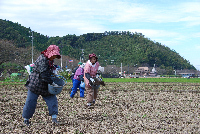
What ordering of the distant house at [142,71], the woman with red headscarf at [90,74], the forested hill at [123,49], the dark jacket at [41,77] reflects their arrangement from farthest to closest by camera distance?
the forested hill at [123,49] → the distant house at [142,71] → the woman with red headscarf at [90,74] → the dark jacket at [41,77]

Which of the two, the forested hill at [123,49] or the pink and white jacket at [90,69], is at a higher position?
the forested hill at [123,49]

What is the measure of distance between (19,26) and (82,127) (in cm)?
9618

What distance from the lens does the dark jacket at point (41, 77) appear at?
700 cm

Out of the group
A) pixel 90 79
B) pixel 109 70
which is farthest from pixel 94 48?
pixel 90 79

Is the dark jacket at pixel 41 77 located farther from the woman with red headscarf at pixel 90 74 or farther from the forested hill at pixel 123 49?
the forested hill at pixel 123 49

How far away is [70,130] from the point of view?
264 inches

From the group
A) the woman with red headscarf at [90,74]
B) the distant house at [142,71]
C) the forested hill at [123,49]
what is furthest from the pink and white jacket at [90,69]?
the distant house at [142,71]

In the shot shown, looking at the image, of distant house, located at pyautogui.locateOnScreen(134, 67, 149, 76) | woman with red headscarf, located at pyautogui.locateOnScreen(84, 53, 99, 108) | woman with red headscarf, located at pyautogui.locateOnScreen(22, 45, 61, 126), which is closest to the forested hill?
distant house, located at pyautogui.locateOnScreen(134, 67, 149, 76)

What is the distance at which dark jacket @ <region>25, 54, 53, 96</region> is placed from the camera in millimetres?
7004

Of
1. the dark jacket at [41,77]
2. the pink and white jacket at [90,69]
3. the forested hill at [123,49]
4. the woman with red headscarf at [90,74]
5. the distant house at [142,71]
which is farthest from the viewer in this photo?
A: the forested hill at [123,49]

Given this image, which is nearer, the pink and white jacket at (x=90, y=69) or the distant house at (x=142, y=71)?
the pink and white jacket at (x=90, y=69)

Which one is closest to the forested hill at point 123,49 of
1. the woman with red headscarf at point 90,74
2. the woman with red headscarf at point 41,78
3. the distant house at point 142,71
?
the distant house at point 142,71

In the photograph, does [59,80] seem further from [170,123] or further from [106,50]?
[106,50]

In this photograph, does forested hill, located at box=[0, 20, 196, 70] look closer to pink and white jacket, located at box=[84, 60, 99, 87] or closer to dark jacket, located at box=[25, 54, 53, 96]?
pink and white jacket, located at box=[84, 60, 99, 87]
